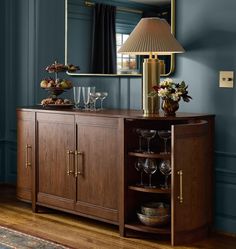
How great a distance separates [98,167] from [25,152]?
87 cm

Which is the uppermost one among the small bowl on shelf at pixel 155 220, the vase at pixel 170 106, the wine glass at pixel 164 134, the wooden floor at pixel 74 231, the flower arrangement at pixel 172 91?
the flower arrangement at pixel 172 91

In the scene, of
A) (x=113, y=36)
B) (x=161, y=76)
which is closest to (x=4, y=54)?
(x=113, y=36)

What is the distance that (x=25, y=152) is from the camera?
468cm

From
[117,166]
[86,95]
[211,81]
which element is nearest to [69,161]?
[117,166]

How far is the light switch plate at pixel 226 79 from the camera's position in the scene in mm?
3920

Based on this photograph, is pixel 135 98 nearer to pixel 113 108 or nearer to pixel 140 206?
pixel 113 108

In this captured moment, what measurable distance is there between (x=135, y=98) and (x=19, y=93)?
1.49 meters

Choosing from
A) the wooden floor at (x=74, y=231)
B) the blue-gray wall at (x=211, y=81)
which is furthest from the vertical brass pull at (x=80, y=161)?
the blue-gray wall at (x=211, y=81)

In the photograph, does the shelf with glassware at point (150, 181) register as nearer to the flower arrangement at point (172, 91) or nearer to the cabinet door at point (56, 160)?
the flower arrangement at point (172, 91)

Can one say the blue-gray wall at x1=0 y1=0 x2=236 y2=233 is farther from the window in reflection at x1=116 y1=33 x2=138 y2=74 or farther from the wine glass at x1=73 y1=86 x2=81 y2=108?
the wine glass at x1=73 y1=86 x2=81 y2=108

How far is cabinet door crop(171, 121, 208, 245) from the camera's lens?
362 cm

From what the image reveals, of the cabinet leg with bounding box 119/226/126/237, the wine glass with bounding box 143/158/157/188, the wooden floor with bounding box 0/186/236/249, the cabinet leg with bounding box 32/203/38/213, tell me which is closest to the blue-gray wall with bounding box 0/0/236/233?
the wooden floor with bounding box 0/186/236/249

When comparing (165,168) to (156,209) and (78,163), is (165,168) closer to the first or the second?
(156,209)

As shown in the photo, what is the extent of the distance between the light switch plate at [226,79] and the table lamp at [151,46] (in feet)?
1.12
